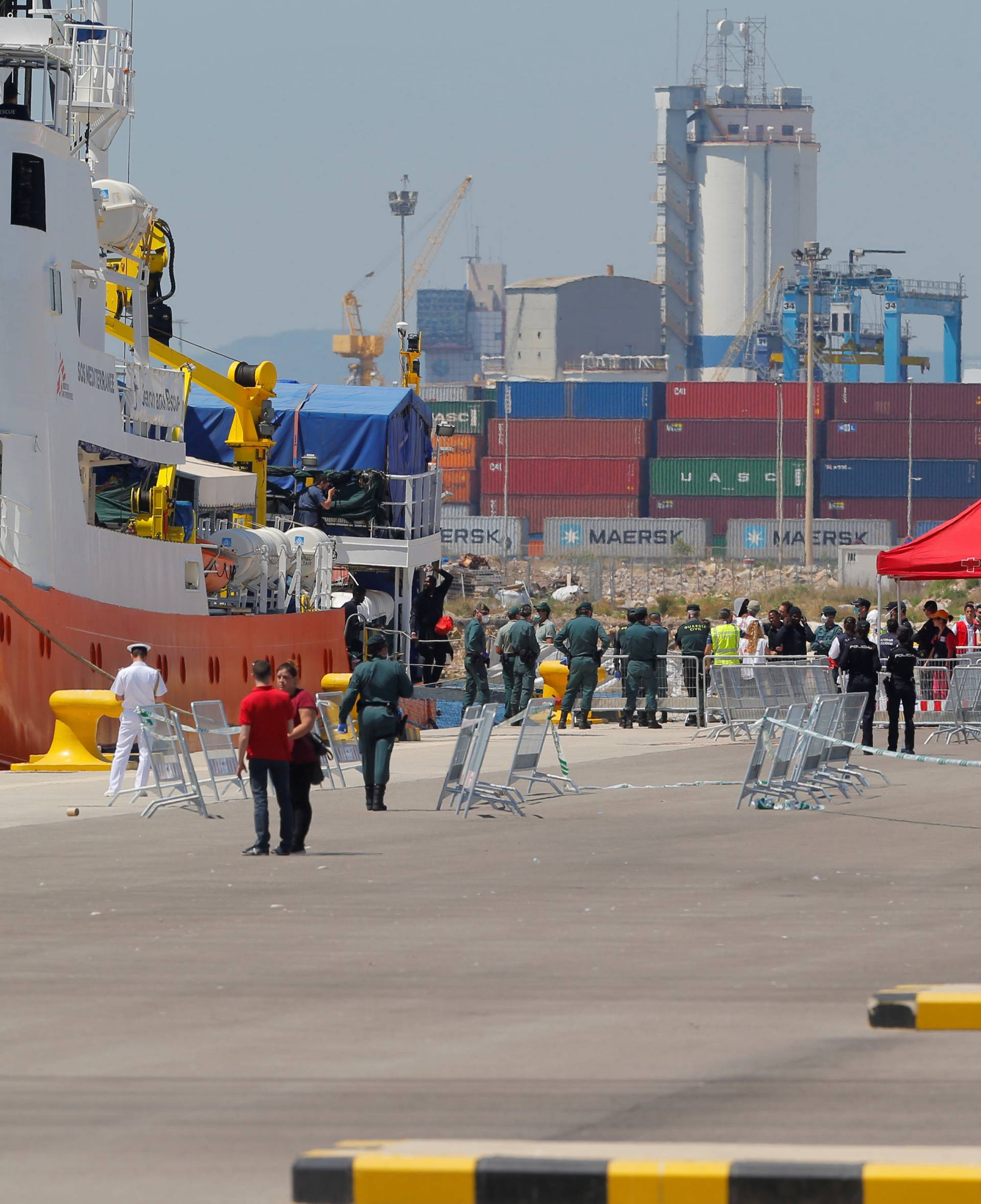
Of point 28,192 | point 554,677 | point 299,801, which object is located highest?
point 28,192

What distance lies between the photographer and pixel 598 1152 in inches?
207

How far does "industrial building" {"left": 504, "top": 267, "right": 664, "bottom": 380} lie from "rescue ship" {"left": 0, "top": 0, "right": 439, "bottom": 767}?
162905 mm

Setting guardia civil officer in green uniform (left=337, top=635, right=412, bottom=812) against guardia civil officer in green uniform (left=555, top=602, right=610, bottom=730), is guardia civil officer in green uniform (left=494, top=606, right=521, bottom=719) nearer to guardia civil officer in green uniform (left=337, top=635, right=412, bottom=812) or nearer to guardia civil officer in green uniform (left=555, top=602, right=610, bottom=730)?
guardia civil officer in green uniform (left=555, top=602, right=610, bottom=730)

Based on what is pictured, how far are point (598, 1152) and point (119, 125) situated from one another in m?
24.4

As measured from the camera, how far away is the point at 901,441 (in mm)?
126875

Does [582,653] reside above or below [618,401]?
below

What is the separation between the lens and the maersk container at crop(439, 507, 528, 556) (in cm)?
12081

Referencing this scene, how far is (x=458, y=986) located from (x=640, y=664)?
18.6 meters

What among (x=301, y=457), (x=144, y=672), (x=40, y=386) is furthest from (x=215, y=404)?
(x=144, y=672)

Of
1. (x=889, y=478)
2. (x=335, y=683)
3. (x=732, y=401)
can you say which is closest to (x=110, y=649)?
(x=335, y=683)

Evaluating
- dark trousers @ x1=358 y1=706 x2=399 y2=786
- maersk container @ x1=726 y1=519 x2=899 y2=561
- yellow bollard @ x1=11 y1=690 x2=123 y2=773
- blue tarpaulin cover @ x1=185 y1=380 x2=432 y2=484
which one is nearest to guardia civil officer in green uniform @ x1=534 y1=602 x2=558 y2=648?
blue tarpaulin cover @ x1=185 y1=380 x2=432 y2=484

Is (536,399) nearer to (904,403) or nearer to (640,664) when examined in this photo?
(904,403)

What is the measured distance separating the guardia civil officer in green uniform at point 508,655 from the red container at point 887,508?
101199 mm

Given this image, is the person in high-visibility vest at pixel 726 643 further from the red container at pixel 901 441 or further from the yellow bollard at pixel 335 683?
the red container at pixel 901 441
